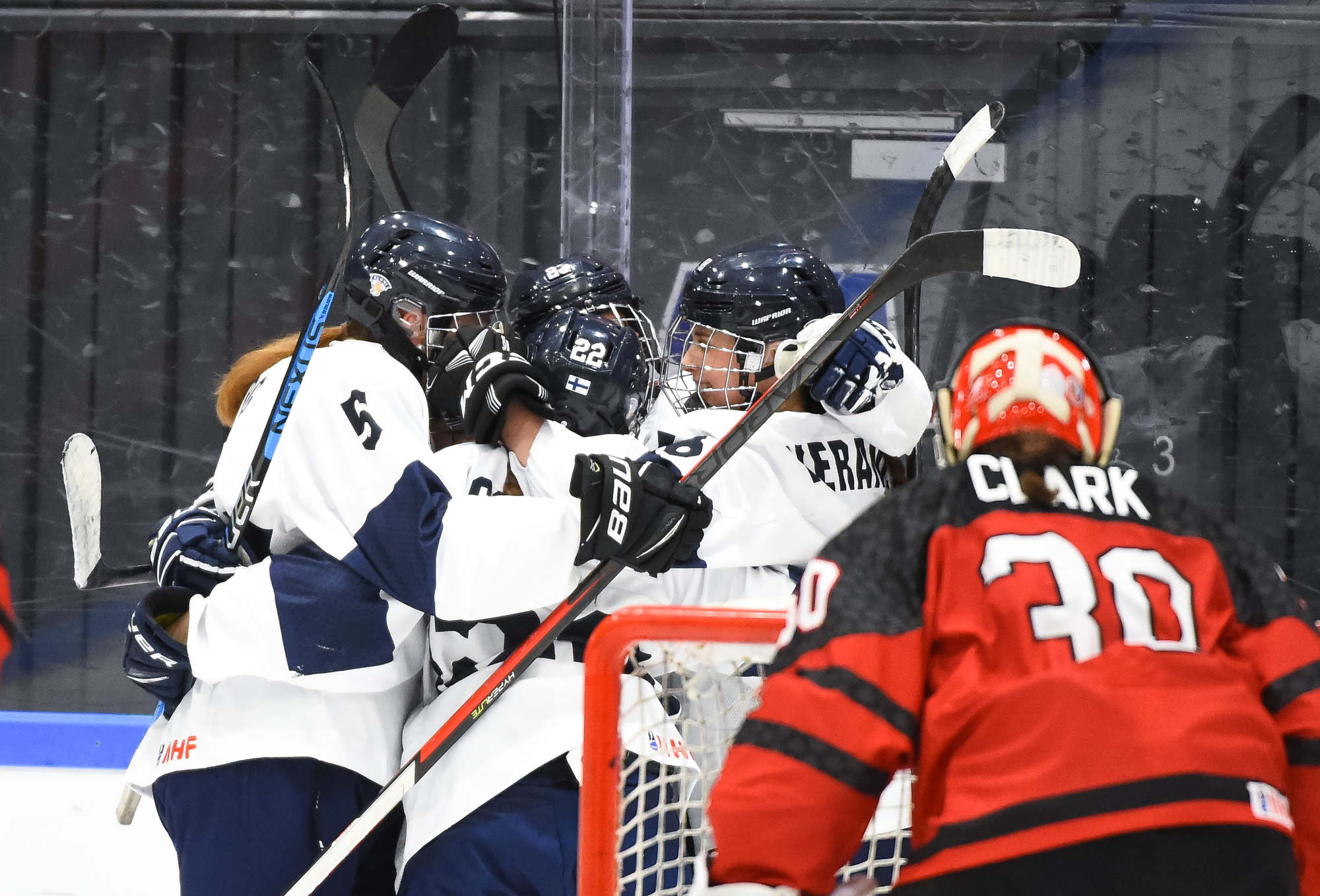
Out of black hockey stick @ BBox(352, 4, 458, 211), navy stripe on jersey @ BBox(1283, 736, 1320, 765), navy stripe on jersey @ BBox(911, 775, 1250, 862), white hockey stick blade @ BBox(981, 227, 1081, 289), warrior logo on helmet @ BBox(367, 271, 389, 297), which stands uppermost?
black hockey stick @ BBox(352, 4, 458, 211)

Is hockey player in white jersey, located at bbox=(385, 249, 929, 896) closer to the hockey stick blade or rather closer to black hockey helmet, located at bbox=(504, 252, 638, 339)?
black hockey helmet, located at bbox=(504, 252, 638, 339)

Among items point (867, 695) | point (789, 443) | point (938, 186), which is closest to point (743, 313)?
point (789, 443)

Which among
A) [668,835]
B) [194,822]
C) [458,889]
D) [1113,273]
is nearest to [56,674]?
[194,822]

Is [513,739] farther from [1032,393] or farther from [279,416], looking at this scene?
[1032,393]

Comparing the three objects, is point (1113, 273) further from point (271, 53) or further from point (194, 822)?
point (194, 822)

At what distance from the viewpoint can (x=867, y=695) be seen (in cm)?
96

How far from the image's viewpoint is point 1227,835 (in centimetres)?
91

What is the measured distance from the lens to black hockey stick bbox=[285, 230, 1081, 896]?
4.93 ft

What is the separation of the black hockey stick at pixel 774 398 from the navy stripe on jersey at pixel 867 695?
64cm

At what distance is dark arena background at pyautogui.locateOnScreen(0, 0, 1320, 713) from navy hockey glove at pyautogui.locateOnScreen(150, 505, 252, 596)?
2513mm

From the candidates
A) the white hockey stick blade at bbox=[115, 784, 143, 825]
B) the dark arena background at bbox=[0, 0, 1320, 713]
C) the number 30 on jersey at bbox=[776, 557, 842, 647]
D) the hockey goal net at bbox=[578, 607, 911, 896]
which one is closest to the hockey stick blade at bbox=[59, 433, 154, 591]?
the white hockey stick blade at bbox=[115, 784, 143, 825]

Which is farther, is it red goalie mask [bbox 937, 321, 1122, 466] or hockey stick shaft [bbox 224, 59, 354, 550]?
hockey stick shaft [bbox 224, 59, 354, 550]

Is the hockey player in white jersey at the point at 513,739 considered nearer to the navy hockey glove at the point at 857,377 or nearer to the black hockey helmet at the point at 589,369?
the black hockey helmet at the point at 589,369

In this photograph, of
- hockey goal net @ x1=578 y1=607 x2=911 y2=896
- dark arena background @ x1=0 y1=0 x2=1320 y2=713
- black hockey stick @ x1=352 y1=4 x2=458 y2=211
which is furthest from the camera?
dark arena background @ x1=0 y1=0 x2=1320 y2=713
